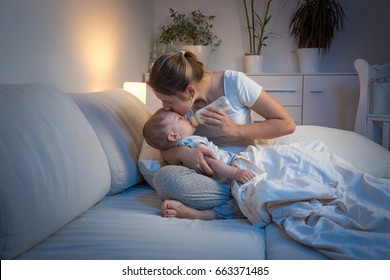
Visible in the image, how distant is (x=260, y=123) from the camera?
5.07 feet

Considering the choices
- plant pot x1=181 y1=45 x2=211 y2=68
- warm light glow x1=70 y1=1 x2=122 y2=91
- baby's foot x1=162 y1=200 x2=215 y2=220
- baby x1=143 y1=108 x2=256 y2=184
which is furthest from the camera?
plant pot x1=181 y1=45 x2=211 y2=68

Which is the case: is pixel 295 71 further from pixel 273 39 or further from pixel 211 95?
pixel 211 95

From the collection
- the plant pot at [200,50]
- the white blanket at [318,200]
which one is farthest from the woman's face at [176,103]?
the plant pot at [200,50]

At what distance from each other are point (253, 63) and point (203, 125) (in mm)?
2056

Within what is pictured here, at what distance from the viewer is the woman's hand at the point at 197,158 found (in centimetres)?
133

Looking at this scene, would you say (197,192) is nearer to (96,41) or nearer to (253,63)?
(96,41)

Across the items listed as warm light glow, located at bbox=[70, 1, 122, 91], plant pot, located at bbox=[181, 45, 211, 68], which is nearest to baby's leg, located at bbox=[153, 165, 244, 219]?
warm light glow, located at bbox=[70, 1, 122, 91]

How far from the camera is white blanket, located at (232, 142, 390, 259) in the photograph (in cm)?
88

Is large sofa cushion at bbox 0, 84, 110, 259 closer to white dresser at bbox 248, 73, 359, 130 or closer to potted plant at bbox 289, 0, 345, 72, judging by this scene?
white dresser at bbox 248, 73, 359, 130

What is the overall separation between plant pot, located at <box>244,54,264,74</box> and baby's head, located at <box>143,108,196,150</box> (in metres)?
2.13

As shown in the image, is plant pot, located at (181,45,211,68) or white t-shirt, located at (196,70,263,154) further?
plant pot, located at (181,45,211,68)

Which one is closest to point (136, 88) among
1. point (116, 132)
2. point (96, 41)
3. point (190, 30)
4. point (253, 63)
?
point (96, 41)

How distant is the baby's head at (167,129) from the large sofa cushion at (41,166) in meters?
0.25

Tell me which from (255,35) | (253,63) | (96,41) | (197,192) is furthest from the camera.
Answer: (255,35)
